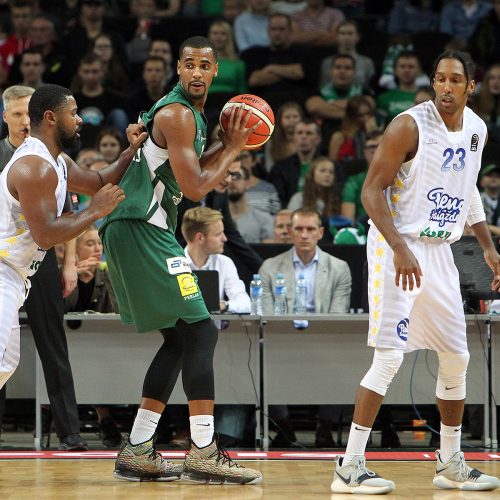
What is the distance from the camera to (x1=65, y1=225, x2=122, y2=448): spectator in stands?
8.02 m

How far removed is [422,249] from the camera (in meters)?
5.24

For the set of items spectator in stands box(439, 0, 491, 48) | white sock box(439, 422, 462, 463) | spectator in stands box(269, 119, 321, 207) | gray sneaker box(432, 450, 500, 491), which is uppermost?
spectator in stands box(439, 0, 491, 48)

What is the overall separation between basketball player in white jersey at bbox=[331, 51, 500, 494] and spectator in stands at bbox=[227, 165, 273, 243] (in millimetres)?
4342

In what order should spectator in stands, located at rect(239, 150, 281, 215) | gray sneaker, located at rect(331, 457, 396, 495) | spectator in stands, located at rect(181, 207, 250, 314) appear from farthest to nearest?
1. spectator in stands, located at rect(239, 150, 281, 215)
2. spectator in stands, located at rect(181, 207, 250, 314)
3. gray sneaker, located at rect(331, 457, 396, 495)

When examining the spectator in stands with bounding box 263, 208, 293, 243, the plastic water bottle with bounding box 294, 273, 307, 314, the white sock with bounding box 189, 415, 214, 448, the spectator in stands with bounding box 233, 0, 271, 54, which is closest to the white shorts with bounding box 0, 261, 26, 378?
the white sock with bounding box 189, 415, 214, 448

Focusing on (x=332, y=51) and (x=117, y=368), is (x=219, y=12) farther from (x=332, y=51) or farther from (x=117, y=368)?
(x=117, y=368)

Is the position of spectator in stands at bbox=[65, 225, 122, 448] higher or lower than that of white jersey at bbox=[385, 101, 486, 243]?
lower

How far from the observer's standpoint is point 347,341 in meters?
7.72

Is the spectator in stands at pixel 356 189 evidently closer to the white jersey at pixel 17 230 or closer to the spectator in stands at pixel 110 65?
the spectator in stands at pixel 110 65

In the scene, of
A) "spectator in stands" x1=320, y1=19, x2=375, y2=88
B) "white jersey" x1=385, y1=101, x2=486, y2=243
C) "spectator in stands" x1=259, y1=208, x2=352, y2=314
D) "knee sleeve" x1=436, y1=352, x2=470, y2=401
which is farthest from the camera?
"spectator in stands" x1=320, y1=19, x2=375, y2=88

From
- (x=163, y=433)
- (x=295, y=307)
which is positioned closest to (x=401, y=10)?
(x=295, y=307)

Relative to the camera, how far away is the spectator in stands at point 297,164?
10.6 m

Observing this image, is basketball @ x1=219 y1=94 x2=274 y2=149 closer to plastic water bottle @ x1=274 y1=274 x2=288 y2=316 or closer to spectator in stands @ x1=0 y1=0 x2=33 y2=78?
plastic water bottle @ x1=274 y1=274 x2=288 y2=316

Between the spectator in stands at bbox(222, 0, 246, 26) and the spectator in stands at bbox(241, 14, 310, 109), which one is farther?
the spectator in stands at bbox(222, 0, 246, 26)
